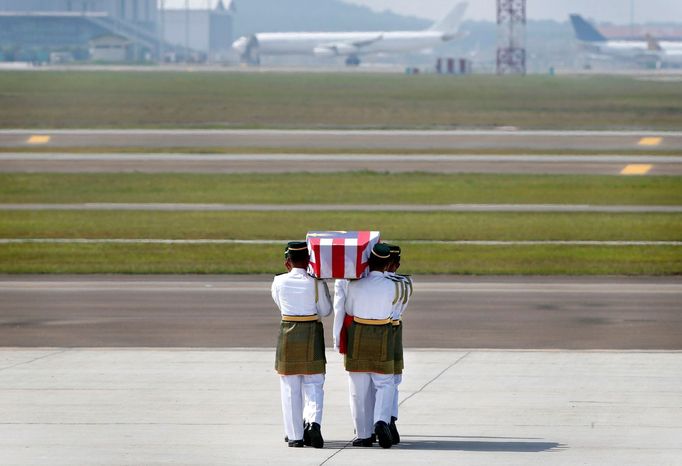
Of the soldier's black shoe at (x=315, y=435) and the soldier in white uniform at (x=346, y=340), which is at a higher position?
→ the soldier in white uniform at (x=346, y=340)

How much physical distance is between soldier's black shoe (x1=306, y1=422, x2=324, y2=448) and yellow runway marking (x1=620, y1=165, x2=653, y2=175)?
41.9 meters

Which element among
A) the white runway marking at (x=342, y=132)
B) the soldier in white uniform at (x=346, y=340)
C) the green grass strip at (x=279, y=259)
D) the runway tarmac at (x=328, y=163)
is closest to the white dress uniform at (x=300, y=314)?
the soldier in white uniform at (x=346, y=340)

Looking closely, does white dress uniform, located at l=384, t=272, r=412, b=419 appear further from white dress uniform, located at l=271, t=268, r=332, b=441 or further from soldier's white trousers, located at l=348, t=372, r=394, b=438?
white dress uniform, located at l=271, t=268, r=332, b=441

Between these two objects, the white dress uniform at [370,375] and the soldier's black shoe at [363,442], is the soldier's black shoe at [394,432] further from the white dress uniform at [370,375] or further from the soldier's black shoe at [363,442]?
the soldier's black shoe at [363,442]

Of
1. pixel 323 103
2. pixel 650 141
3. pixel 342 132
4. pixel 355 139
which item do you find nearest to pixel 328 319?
pixel 355 139

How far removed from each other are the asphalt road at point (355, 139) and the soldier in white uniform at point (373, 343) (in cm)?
5281

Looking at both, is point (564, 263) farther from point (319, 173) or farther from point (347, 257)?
point (319, 173)

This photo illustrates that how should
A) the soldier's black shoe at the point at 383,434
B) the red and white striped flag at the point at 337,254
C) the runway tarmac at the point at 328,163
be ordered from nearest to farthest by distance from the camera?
the red and white striped flag at the point at 337,254 → the soldier's black shoe at the point at 383,434 → the runway tarmac at the point at 328,163

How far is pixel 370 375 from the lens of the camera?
1295 cm

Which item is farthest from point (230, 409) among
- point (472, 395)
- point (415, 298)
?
point (415, 298)

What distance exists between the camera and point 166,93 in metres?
112

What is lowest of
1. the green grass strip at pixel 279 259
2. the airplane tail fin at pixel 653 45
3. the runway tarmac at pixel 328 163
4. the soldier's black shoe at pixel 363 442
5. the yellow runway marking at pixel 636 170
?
the green grass strip at pixel 279 259

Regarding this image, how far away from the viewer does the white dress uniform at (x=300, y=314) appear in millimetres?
12773

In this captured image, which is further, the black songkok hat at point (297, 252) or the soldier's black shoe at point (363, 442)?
the soldier's black shoe at point (363, 442)
